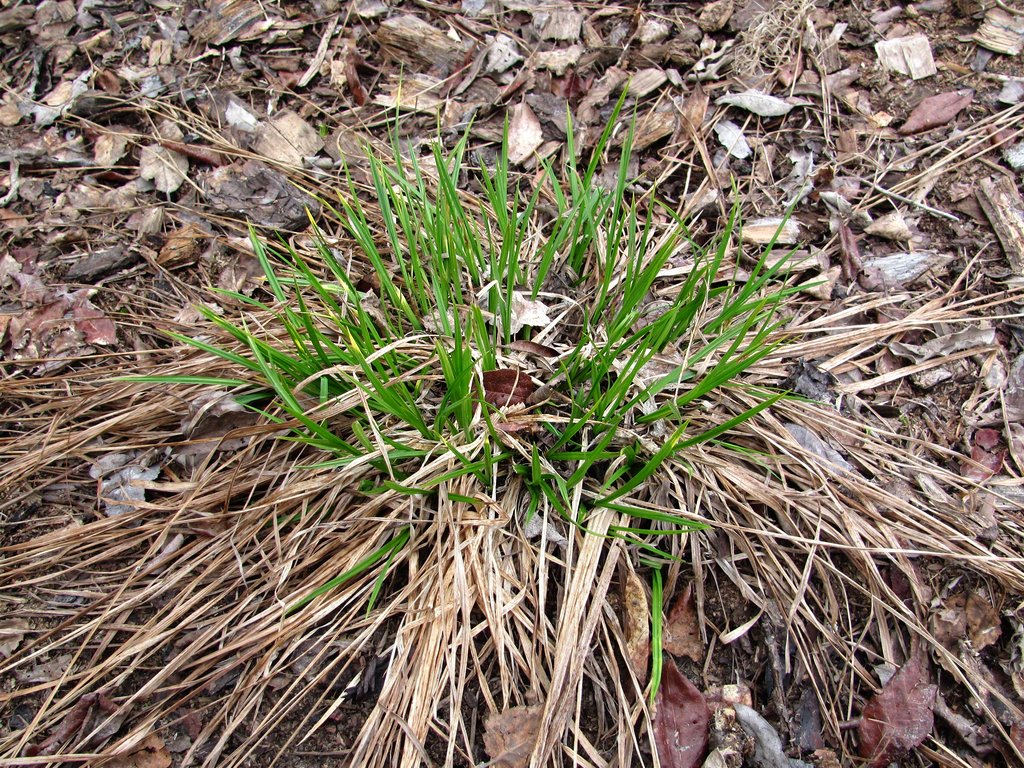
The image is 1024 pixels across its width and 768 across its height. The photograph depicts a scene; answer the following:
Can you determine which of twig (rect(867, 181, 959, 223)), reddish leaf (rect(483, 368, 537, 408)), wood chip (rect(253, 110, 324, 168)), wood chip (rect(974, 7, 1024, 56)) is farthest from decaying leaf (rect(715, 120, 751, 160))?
wood chip (rect(253, 110, 324, 168))

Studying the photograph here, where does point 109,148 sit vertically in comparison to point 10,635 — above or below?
above

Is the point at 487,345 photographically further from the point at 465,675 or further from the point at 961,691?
the point at 961,691

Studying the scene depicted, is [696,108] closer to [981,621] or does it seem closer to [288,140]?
[288,140]

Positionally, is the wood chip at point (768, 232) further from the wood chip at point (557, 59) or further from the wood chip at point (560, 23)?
the wood chip at point (560, 23)

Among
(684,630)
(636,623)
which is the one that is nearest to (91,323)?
(636,623)

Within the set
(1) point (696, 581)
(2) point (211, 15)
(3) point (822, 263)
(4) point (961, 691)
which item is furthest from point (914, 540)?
(2) point (211, 15)
